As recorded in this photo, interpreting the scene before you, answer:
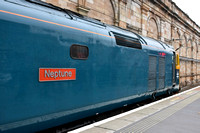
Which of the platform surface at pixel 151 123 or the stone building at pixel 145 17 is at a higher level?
the stone building at pixel 145 17

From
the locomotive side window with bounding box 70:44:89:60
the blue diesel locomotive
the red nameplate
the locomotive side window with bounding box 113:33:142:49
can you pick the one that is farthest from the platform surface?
the locomotive side window with bounding box 113:33:142:49

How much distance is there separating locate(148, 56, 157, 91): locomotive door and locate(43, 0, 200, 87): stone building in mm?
5699

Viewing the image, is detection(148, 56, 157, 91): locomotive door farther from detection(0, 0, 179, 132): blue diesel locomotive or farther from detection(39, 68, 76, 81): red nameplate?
detection(39, 68, 76, 81): red nameplate

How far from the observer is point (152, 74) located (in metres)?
9.12

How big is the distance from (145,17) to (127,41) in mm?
14475

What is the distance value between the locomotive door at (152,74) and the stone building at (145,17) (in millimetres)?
5699

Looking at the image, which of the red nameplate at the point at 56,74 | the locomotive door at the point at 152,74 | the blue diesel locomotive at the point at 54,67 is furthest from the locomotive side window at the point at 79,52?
the locomotive door at the point at 152,74

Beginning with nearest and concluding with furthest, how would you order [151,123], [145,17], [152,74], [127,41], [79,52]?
[79,52]
[151,123]
[127,41]
[152,74]
[145,17]

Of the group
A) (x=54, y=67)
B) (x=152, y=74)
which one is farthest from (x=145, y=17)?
(x=54, y=67)

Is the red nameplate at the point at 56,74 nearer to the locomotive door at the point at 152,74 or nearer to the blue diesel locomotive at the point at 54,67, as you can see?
the blue diesel locomotive at the point at 54,67

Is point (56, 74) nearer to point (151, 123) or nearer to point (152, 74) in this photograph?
point (151, 123)

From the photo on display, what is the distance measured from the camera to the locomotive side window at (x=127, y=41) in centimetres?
675

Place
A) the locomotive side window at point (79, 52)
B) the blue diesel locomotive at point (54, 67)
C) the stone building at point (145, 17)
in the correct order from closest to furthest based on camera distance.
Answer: the blue diesel locomotive at point (54, 67), the locomotive side window at point (79, 52), the stone building at point (145, 17)

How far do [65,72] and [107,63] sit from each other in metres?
1.86
